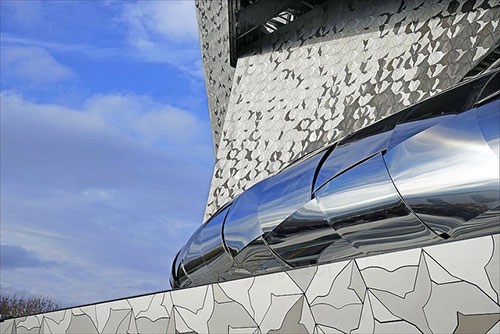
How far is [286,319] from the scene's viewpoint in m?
3.42

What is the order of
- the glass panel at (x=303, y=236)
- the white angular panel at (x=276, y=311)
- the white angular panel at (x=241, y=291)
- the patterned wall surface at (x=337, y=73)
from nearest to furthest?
the white angular panel at (x=276, y=311) < the white angular panel at (x=241, y=291) < the glass panel at (x=303, y=236) < the patterned wall surface at (x=337, y=73)

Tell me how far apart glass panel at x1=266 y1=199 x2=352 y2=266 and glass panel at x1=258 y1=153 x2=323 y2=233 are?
0.10 m

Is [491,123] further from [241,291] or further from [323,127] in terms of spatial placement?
[323,127]

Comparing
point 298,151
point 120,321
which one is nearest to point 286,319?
point 120,321

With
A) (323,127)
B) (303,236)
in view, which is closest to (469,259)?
(303,236)

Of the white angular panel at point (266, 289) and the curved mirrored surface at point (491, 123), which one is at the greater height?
the curved mirrored surface at point (491, 123)

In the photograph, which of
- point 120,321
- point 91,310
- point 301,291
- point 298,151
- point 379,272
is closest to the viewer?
point 379,272

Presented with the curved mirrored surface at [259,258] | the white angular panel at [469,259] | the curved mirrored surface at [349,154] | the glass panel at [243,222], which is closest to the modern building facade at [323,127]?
the white angular panel at [469,259]

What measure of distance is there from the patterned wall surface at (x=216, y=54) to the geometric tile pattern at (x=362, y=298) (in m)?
16.5

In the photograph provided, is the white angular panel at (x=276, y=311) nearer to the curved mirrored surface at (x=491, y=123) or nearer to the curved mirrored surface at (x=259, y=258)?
the curved mirrored surface at (x=491, y=123)

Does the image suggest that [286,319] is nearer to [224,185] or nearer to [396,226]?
[396,226]

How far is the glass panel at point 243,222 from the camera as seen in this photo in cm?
795

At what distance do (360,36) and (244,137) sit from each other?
4419 mm

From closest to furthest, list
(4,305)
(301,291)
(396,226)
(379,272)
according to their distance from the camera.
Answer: (379,272)
(301,291)
(396,226)
(4,305)
